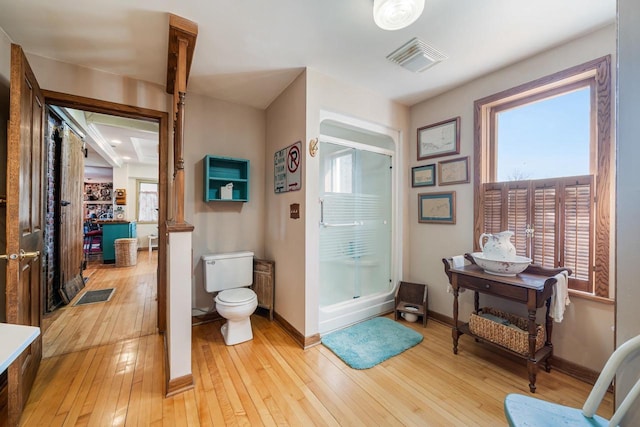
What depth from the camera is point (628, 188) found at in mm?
711

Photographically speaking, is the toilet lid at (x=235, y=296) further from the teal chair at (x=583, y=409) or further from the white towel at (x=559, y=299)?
the white towel at (x=559, y=299)

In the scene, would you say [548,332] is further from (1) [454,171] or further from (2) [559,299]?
(1) [454,171]

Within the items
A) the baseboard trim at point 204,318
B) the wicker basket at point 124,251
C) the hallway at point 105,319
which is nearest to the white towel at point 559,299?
the baseboard trim at point 204,318

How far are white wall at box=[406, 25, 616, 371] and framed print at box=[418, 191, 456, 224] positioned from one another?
2.2 inches

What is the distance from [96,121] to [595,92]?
5725 mm

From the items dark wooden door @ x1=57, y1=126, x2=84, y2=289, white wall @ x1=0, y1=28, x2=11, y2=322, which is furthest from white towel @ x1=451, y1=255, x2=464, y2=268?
dark wooden door @ x1=57, y1=126, x2=84, y2=289

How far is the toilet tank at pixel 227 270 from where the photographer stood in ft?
8.19

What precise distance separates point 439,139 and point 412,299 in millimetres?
1794

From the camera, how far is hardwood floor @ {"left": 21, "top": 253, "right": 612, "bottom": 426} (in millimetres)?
1441

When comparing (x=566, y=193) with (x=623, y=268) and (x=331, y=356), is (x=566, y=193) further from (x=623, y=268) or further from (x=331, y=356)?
(x=331, y=356)

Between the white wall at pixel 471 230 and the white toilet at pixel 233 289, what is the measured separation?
1.89m

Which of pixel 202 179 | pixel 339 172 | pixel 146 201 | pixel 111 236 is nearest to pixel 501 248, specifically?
pixel 339 172

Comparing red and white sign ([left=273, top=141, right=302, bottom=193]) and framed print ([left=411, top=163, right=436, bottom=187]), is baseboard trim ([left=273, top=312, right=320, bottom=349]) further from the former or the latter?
framed print ([left=411, top=163, right=436, bottom=187])

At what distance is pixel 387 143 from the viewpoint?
301 cm
